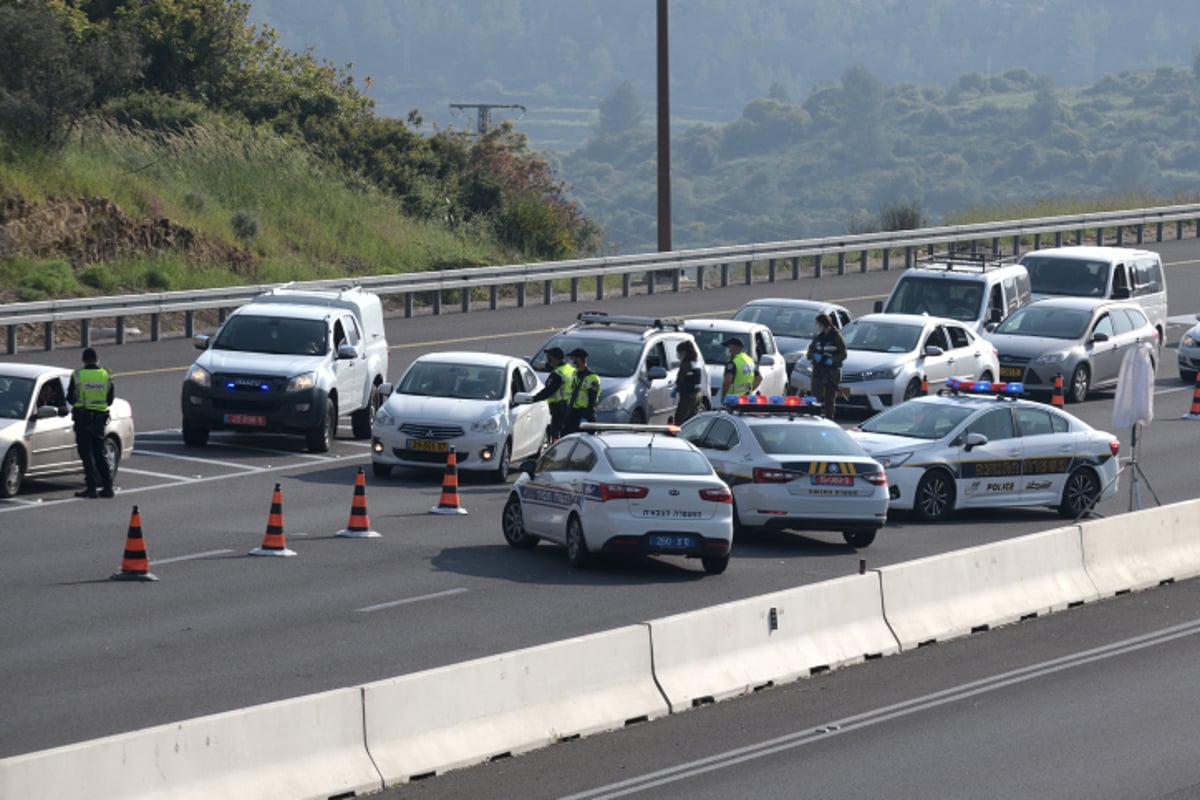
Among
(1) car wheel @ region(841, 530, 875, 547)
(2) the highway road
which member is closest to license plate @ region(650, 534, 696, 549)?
(2) the highway road

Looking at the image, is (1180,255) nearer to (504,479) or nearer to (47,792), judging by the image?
(504,479)

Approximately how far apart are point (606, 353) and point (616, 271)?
1595 cm

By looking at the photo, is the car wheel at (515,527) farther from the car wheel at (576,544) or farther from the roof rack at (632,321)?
the roof rack at (632,321)

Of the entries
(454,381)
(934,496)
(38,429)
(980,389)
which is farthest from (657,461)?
(38,429)

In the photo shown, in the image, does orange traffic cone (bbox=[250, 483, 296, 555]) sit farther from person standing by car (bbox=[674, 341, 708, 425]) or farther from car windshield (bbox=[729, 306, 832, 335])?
car windshield (bbox=[729, 306, 832, 335])

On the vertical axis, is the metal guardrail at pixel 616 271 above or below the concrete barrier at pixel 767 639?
above

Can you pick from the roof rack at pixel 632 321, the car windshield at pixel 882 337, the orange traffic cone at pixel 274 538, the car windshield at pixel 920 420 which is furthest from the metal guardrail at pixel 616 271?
the orange traffic cone at pixel 274 538

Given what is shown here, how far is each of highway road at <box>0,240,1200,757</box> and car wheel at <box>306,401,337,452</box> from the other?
0.57 feet

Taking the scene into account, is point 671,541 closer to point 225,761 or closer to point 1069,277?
point 225,761

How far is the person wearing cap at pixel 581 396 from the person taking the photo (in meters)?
25.6

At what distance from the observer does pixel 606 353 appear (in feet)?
94.2

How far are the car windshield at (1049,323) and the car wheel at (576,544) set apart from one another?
16479 millimetres

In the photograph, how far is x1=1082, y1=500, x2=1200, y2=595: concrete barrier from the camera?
19734mm

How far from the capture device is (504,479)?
25.8 metres
